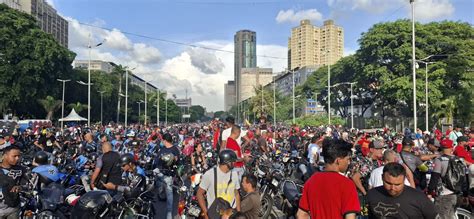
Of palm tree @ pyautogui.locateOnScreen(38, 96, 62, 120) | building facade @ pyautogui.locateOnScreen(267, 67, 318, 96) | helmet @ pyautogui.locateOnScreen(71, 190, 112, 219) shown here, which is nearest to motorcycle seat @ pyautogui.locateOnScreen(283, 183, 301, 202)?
helmet @ pyautogui.locateOnScreen(71, 190, 112, 219)

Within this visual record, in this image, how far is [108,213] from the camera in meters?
6.25

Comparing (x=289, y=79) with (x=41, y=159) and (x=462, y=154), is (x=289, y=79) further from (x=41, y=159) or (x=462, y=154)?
(x=41, y=159)

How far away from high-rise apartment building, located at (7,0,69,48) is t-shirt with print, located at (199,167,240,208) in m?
71.7

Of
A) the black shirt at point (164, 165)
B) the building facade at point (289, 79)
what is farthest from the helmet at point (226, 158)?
the building facade at point (289, 79)

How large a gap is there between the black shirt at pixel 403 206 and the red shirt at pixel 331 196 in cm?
42

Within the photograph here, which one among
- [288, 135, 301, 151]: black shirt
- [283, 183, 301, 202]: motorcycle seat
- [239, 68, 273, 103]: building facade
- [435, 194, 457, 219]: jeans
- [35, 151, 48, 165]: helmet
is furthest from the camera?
[239, 68, 273, 103]: building facade

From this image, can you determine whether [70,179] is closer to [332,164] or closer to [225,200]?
[225,200]

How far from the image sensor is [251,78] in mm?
150250

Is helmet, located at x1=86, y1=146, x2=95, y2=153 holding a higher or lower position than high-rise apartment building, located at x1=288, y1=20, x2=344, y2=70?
lower

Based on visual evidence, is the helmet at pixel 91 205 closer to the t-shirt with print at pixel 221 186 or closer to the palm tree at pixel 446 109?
the t-shirt with print at pixel 221 186

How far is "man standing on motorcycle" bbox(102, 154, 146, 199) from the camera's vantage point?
283 inches

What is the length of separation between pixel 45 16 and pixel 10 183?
250 ft

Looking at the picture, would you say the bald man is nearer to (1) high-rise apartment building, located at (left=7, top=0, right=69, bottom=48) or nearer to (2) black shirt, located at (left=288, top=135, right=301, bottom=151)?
(2) black shirt, located at (left=288, top=135, right=301, bottom=151)

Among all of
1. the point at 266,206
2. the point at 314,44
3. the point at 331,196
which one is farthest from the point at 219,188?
the point at 314,44
